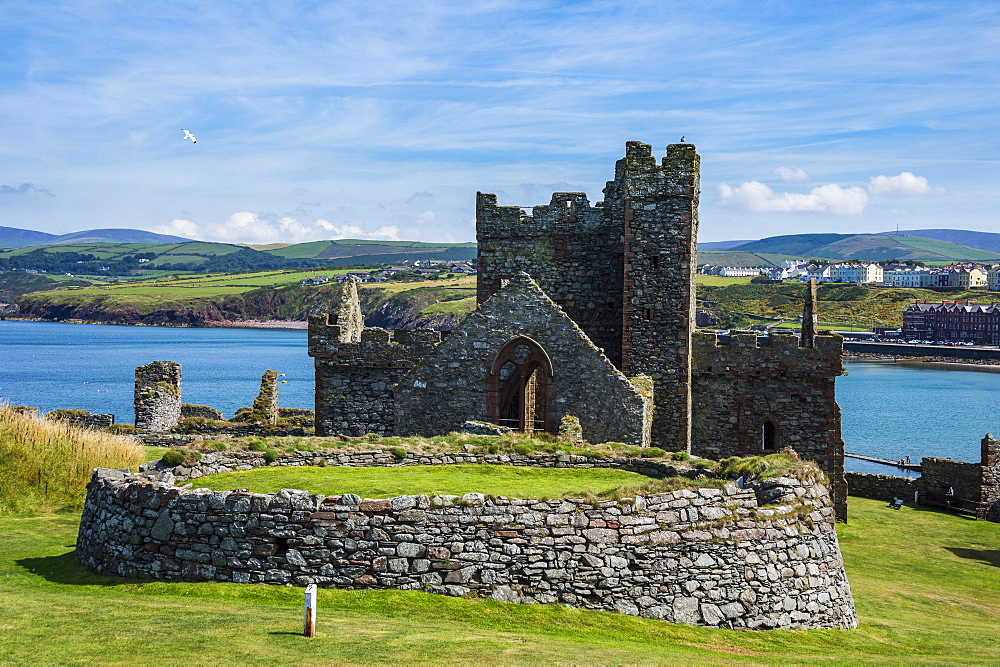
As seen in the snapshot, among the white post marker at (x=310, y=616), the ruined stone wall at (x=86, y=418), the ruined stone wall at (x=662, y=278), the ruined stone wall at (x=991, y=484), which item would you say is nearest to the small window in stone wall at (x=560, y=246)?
the ruined stone wall at (x=662, y=278)

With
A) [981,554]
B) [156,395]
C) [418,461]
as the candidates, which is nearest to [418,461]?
[418,461]

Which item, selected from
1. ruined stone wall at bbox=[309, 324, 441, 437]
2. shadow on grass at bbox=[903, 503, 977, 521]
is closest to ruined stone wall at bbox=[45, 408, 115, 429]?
ruined stone wall at bbox=[309, 324, 441, 437]

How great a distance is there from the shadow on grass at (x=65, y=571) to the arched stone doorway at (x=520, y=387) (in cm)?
925

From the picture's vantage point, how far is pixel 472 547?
11.7 metres

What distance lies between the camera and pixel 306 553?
11.8m

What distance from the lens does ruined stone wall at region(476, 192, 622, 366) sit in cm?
2559

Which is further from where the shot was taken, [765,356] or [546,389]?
[765,356]

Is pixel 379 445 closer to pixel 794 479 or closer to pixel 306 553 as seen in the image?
pixel 306 553

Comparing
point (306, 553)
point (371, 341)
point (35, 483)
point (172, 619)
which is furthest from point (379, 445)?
point (371, 341)

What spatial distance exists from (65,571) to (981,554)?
838 inches

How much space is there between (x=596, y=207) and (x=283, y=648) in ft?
60.2

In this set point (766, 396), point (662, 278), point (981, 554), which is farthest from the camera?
point (766, 396)

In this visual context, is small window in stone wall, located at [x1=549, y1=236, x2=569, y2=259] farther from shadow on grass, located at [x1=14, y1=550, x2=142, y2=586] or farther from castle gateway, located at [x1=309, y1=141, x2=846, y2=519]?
shadow on grass, located at [x1=14, y1=550, x2=142, y2=586]

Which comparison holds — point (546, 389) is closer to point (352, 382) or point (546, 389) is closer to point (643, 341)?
point (643, 341)
